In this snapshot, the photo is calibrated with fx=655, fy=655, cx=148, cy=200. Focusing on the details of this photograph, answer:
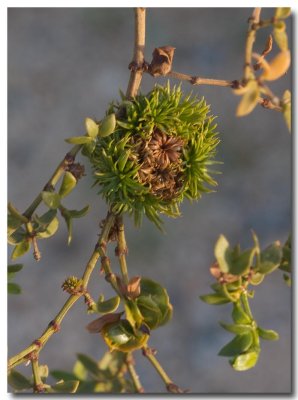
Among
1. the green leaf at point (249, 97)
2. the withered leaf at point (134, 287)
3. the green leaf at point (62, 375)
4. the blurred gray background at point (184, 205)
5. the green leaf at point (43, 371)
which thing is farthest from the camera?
the blurred gray background at point (184, 205)

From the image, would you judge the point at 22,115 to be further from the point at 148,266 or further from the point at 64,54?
the point at 148,266

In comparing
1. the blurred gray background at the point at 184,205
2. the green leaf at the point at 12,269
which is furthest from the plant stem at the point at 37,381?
the blurred gray background at the point at 184,205

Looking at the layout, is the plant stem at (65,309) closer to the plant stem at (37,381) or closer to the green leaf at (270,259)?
the plant stem at (37,381)

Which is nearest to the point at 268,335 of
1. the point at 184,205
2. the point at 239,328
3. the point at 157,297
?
the point at 239,328

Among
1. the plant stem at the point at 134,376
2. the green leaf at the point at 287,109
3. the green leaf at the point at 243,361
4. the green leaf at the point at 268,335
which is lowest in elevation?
the plant stem at the point at 134,376

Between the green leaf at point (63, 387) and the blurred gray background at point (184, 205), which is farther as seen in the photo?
the blurred gray background at point (184, 205)

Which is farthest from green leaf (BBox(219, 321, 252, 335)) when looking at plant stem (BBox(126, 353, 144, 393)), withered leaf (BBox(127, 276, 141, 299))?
plant stem (BBox(126, 353, 144, 393))

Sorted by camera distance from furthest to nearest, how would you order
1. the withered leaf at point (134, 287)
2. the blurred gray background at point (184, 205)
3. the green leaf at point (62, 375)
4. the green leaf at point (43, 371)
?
the blurred gray background at point (184, 205)
the green leaf at point (62, 375)
the green leaf at point (43, 371)
the withered leaf at point (134, 287)
